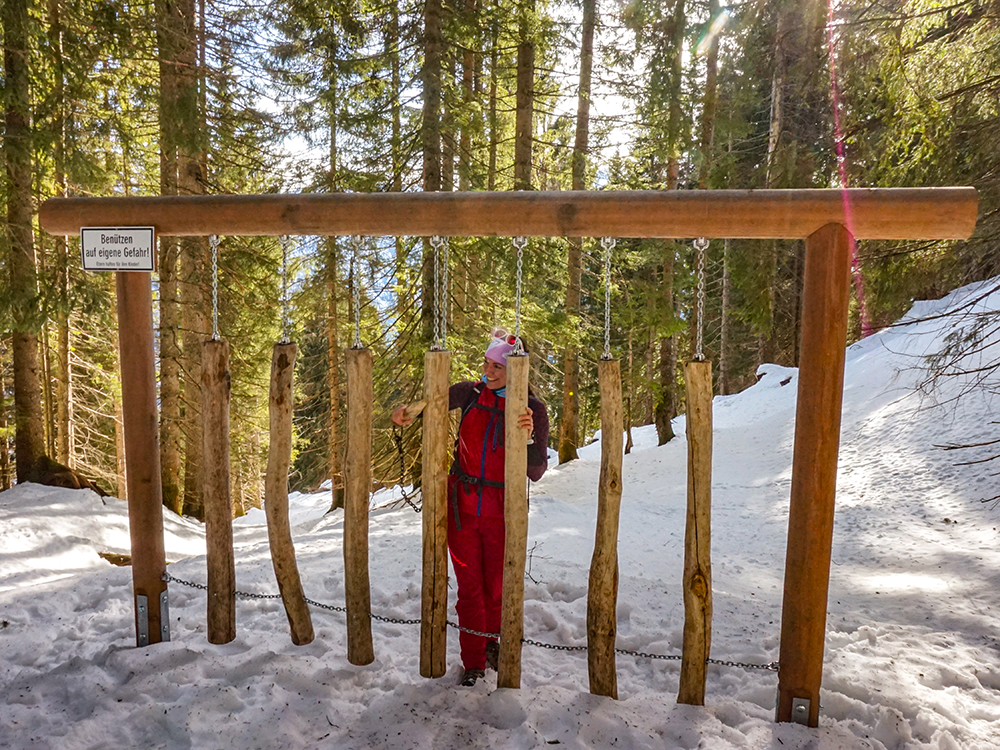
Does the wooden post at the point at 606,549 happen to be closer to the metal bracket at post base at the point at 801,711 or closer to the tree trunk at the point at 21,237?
the metal bracket at post base at the point at 801,711

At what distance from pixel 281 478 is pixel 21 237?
698 centimetres

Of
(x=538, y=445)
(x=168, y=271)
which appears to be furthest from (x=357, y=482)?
(x=168, y=271)

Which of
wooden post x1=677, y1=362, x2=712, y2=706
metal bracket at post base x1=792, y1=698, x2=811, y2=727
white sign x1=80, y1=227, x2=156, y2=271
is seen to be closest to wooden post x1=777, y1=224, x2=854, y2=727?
metal bracket at post base x1=792, y1=698, x2=811, y2=727

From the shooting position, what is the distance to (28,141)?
7.55m

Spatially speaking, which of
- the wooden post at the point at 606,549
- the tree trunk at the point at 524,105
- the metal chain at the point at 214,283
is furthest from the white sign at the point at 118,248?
the tree trunk at the point at 524,105

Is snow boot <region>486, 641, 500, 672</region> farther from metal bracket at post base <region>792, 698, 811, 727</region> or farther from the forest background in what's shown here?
the forest background

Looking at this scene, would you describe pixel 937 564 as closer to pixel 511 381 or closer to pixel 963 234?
pixel 963 234

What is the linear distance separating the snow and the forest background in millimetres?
1814

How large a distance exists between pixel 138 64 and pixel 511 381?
997 centimetres

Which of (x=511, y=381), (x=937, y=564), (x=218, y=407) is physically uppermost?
(x=511, y=381)

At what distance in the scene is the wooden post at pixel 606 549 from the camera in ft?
10.5

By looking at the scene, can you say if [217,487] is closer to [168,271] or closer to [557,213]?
[557,213]

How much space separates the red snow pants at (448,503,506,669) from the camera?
3.62 m

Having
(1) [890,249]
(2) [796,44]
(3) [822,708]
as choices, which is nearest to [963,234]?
(3) [822,708]
